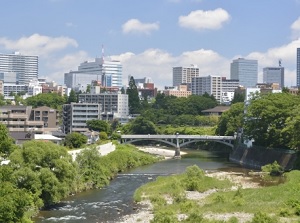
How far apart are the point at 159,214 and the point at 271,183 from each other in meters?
23.0

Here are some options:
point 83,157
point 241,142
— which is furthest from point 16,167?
point 241,142

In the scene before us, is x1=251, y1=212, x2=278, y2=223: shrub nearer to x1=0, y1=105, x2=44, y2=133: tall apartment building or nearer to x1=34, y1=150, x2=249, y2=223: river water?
x1=34, y1=150, x2=249, y2=223: river water

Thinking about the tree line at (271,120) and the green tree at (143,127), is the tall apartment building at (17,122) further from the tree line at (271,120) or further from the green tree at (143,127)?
the tree line at (271,120)

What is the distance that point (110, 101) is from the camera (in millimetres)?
142125

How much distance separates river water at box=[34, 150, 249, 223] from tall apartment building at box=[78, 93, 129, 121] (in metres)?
74.7

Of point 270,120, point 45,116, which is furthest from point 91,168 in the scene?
point 45,116

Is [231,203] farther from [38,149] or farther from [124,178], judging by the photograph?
[124,178]

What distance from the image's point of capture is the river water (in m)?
33.7

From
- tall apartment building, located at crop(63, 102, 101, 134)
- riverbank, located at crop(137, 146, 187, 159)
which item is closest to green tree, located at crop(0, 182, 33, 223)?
riverbank, located at crop(137, 146, 187, 159)

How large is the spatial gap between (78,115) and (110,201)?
68188 mm

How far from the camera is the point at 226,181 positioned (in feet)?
157

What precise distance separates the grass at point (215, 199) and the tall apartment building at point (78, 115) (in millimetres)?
59403

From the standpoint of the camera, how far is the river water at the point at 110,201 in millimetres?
33678

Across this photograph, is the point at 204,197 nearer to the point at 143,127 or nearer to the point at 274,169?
the point at 274,169
